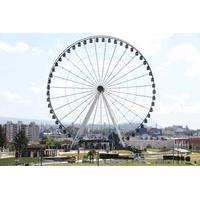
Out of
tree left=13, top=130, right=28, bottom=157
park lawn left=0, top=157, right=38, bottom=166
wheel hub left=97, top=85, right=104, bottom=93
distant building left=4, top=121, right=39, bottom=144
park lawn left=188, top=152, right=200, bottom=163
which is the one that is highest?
wheel hub left=97, top=85, right=104, bottom=93

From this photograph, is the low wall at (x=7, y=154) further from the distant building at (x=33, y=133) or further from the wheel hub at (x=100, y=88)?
the wheel hub at (x=100, y=88)

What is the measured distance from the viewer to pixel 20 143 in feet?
76.7

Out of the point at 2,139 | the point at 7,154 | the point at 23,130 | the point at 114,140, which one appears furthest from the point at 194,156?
the point at 2,139

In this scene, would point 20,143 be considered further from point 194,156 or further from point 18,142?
point 194,156

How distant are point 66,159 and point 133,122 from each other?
3.84 m

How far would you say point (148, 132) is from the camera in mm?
25812

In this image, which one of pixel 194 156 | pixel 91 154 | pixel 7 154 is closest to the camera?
pixel 7 154

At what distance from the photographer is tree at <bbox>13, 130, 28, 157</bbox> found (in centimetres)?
2275

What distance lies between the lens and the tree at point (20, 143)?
896 inches

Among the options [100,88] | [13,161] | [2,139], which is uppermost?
[100,88]

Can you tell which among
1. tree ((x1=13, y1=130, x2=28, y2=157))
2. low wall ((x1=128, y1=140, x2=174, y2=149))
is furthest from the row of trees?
low wall ((x1=128, y1=140, x2=174, y2=149))

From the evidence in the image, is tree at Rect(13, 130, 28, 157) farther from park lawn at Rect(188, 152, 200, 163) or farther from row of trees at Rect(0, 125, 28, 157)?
park lawn at Rect(188, 152, 200, 163)
